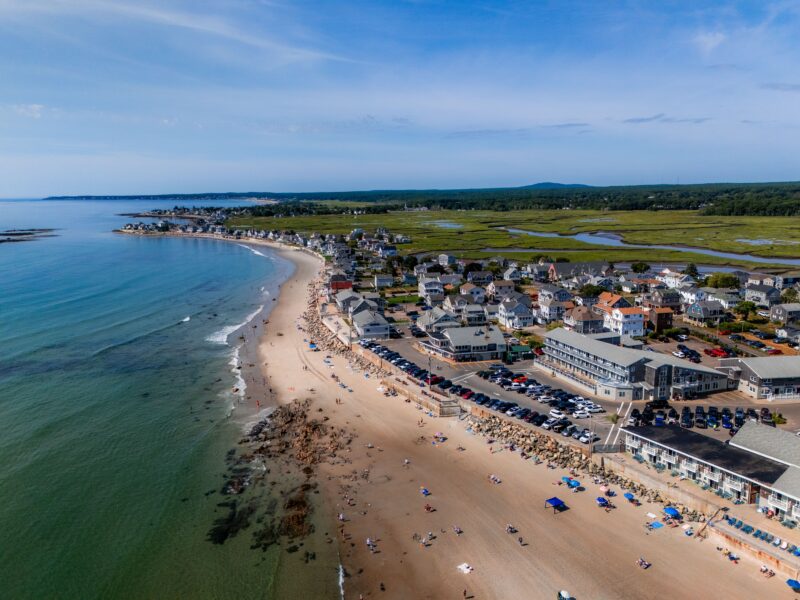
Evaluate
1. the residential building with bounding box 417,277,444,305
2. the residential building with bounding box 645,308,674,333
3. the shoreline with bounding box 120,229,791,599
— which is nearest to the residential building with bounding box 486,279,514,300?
the residential building with bounding box 417,277,444,305

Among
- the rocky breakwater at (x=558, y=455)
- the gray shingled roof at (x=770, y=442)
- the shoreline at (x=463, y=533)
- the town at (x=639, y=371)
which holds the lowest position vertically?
the shoreline at (x=463, y=533)

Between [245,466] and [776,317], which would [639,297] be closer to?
[776,317]

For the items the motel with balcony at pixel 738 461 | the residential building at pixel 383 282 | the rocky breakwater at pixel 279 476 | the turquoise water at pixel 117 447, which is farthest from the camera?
the residential building at pixel 383 282

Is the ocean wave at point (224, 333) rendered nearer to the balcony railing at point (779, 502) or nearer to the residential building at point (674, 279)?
the balcony railing at point (779, 502)

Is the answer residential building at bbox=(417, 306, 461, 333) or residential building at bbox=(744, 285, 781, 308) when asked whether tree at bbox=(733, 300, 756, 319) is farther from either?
residential building at bbox=(417, 306, 461, 333)

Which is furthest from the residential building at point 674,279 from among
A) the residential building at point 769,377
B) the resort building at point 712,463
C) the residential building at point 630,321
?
the resort building at point 712,463

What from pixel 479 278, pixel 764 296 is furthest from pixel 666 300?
pixel 479 278
